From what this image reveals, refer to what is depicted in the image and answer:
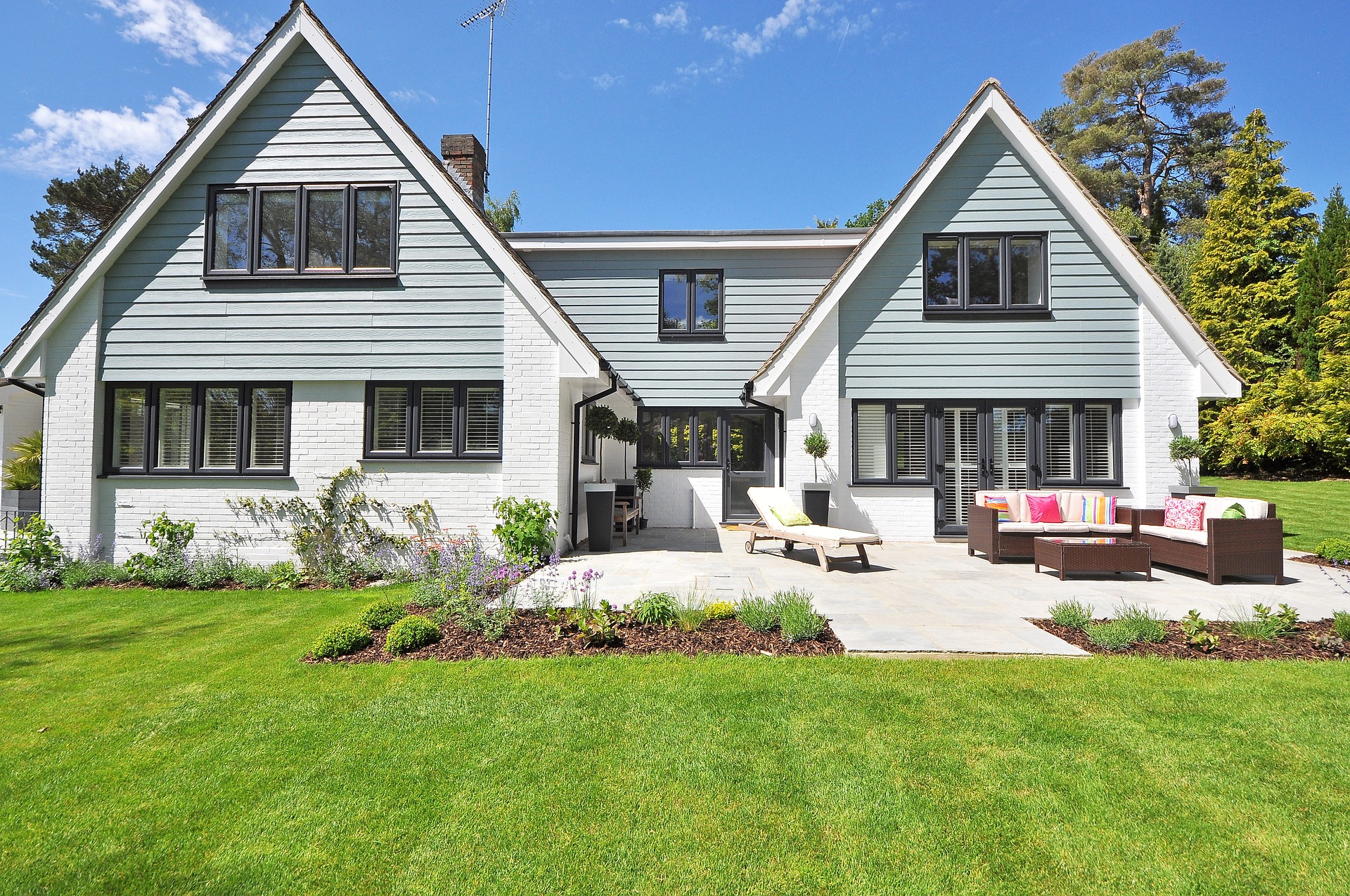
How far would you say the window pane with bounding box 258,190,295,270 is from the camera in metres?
9.53

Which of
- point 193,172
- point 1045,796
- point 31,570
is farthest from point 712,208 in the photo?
point 1045,796

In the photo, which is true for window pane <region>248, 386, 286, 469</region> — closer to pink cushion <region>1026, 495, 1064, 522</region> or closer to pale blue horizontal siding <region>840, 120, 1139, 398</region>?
pale blue horizontal siding <region>840, 120, 1139, 398</region>

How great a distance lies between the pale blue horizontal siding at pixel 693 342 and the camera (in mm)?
14039

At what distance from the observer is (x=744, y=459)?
13.9 m

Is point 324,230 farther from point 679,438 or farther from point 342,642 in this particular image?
point 679,438

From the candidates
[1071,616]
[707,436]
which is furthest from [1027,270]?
[1071,616]

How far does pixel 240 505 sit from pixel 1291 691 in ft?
38.8

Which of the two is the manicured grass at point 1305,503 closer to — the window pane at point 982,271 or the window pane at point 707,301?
the window pane at point 982,271

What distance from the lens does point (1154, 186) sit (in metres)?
31.6

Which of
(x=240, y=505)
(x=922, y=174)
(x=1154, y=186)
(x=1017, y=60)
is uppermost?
(x=1154, y=186)

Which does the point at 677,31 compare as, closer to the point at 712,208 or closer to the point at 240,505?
the point at 712,208

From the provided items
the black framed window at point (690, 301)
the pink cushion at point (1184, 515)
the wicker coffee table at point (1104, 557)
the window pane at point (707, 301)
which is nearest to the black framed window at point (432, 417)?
the black framed window at point (690, 301)

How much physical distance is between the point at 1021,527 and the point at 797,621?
237 inches

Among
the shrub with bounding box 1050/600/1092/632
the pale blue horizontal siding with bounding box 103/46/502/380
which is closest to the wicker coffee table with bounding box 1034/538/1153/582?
the shrub with bounding box 1050/600/1092/632
